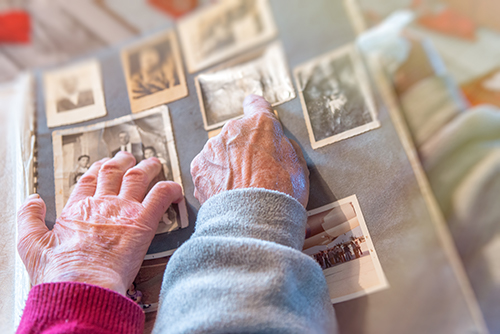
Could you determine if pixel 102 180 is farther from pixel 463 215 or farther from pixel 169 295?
pixel 463 215

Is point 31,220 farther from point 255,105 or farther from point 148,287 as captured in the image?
point 255,105

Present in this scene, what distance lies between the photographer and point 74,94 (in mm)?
814

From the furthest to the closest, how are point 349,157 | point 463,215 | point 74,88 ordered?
point 74,88 → point 349,157 → point 463,215

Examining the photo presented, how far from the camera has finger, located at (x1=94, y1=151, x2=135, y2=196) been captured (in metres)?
0.66

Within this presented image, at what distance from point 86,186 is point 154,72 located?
0.97 ft

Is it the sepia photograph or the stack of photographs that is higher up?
the stack of photographs

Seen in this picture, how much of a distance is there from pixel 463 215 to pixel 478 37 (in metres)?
0.33

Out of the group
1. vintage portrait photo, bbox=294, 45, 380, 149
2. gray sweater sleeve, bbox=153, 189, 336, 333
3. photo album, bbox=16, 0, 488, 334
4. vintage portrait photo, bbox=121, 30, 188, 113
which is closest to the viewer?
gray sweater sleeve, bbox=153, 189, 336, 333

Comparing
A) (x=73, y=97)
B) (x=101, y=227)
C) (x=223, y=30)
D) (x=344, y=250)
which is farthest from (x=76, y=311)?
(x=223, y=30)

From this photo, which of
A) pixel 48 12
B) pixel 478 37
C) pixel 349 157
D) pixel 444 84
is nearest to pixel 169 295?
pixel 349 157

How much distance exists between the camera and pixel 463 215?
0.51m

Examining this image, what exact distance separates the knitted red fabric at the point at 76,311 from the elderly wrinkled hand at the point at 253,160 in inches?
8.8

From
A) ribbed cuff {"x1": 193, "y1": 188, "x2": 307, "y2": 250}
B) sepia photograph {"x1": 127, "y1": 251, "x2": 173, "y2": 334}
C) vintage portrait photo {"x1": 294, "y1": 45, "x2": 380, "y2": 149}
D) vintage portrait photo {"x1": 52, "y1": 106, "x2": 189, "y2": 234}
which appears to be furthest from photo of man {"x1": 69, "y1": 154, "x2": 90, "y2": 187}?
vintage portrait photo {"x1": 294, "y1": 45, "x2": 380, "y2": 149}

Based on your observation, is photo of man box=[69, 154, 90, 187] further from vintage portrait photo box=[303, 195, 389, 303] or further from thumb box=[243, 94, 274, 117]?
vintage portrait photo box=[303, 195, 389, 303]
